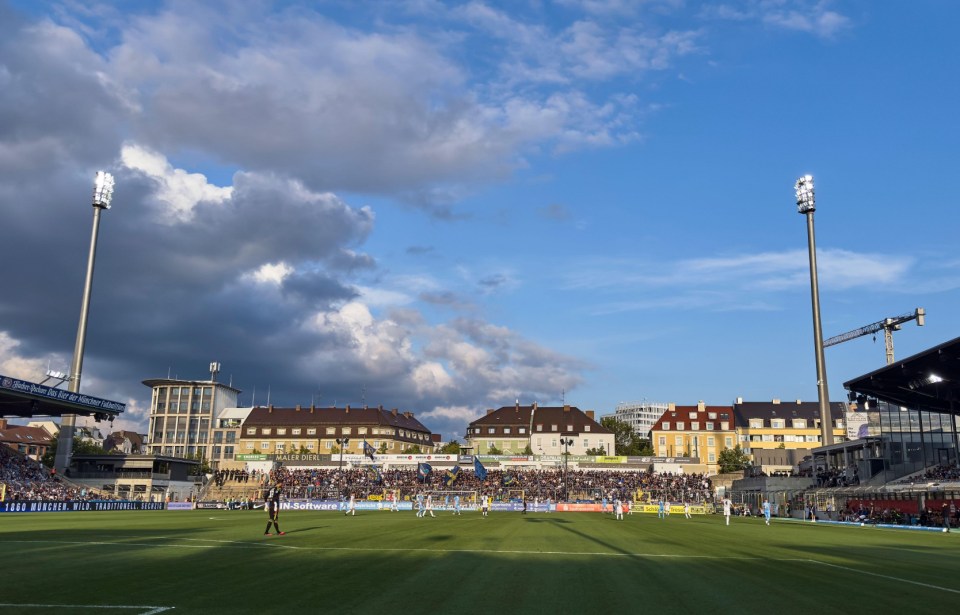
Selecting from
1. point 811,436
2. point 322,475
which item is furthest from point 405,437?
point 811,436

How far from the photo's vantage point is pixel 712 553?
2503cm

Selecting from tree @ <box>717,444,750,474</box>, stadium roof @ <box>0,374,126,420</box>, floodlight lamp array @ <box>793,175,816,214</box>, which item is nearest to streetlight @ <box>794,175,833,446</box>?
floodlight lamp array @ <box>793,175,816,214</box>

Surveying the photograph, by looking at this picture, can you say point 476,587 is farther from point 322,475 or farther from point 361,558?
point 322,475

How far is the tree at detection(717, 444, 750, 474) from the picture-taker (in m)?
125

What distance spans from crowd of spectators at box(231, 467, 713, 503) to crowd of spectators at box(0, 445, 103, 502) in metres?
24.2

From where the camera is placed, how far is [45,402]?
253ft

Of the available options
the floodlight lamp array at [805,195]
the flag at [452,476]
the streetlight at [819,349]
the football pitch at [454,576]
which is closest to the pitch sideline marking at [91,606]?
the football pitch at [454,576]

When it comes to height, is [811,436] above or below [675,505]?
above

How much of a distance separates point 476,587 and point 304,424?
14130 centimetres

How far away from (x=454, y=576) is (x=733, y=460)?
120587 mm

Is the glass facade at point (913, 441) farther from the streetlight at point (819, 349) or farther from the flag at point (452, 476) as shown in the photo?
the flag at point (452, 476)

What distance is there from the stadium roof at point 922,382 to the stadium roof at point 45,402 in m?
82.1

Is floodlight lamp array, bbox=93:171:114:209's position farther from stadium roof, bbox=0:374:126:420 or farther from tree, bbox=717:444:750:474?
tree, bbox=717:444:750:474

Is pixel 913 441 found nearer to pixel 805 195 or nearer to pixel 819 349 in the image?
pixel 819 349
